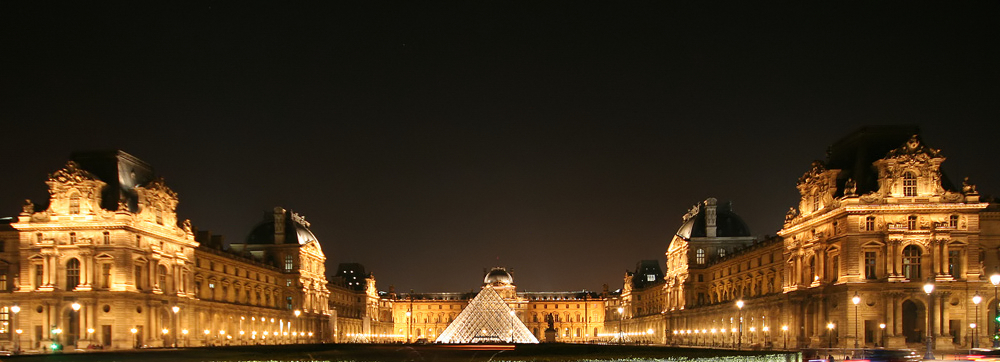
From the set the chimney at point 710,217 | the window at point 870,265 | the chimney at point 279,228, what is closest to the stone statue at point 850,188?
the window at point 870,265

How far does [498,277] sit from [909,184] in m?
128

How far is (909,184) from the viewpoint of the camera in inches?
2215

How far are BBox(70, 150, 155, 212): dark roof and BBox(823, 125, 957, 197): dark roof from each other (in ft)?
149

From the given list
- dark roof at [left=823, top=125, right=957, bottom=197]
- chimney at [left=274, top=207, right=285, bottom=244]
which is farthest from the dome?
dark roof at [left=823, top=125, right=957, bottom=197]

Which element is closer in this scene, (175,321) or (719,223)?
(175,321)

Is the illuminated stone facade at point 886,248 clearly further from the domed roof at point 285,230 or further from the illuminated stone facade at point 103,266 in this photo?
the domed roof at point 285,230

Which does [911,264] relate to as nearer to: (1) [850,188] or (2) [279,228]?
(1) [850,188]

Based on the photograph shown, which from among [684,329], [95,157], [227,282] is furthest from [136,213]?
[684,329]

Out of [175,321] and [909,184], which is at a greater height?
[909,184]

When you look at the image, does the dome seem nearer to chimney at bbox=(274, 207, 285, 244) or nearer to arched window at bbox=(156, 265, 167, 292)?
chimney at bbox=(274, 207, 285, 244)

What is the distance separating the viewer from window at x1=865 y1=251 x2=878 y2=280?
5647cm

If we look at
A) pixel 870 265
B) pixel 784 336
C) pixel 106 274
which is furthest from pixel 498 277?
pixel 870 265

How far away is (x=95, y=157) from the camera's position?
64.6 metres

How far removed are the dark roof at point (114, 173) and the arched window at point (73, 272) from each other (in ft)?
12.8
